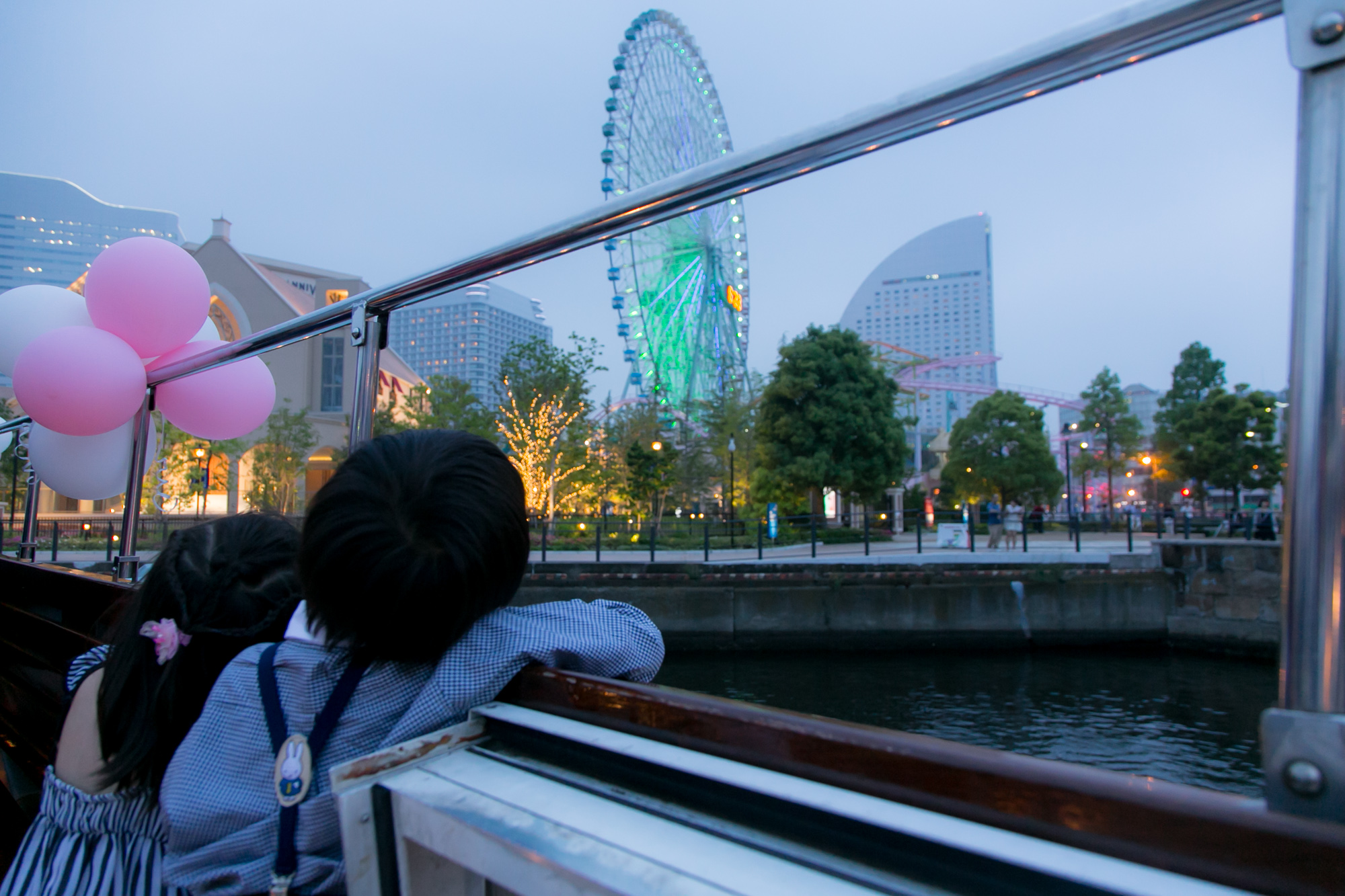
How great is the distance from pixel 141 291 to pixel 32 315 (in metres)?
0.90

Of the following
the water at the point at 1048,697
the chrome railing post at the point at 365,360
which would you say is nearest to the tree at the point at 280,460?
the water at the point at 1048,697

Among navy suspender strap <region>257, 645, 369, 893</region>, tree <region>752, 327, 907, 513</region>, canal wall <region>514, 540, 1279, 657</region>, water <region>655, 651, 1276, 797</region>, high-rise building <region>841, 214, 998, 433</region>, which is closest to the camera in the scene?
navy suspender strap <region>257, 645, 369, 893</region>

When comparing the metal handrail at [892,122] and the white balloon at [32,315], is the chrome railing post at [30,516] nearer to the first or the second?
the white balloon at [32,315]

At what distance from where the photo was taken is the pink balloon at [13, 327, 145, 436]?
2787mm

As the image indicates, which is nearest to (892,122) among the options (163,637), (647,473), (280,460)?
(163,637)

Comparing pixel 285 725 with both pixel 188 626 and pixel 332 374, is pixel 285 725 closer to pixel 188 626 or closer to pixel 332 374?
pixel 188 626

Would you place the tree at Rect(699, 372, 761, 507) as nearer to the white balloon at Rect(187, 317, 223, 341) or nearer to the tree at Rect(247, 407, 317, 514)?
the tree at Rect(247, 407, 317, 514)

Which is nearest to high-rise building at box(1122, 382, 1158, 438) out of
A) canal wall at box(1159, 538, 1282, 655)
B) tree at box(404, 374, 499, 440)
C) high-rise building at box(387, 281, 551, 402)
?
canal wall at box(1159, 538, 1282, 655)

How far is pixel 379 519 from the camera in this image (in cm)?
88

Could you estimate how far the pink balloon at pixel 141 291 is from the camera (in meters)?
2.99

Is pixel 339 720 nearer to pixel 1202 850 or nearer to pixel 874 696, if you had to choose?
pixel 1202 850

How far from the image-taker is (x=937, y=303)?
84125mm

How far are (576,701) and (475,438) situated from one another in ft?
1.25

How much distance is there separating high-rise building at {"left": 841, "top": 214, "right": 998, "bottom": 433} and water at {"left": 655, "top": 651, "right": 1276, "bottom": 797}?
60.2m
